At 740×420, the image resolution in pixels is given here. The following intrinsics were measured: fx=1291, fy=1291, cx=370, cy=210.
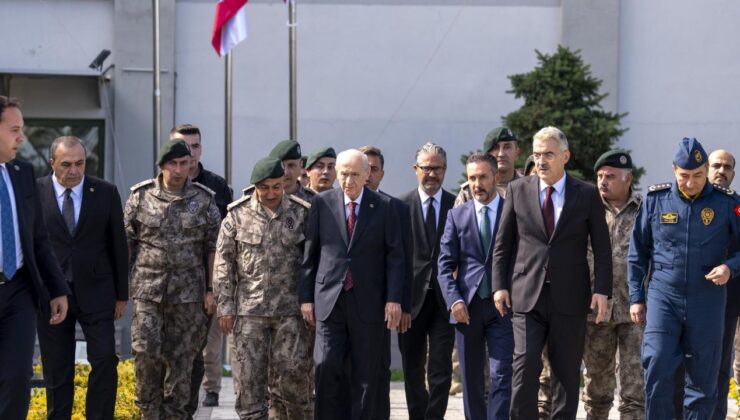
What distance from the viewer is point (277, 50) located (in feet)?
63.6

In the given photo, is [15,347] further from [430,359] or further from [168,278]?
[430,359]

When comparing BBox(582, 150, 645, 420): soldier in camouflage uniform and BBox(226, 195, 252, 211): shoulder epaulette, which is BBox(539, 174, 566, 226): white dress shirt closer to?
BBox(582, 150, 645, 420): soldier in camouflage uniform

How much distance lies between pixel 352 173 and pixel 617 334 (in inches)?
97.8

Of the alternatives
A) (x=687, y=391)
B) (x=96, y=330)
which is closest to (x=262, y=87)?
(x=96, y=330)

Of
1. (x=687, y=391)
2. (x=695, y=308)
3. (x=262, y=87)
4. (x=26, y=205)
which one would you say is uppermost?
(x=262, y=87)

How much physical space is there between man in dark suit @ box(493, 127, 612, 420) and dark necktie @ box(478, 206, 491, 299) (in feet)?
1.69

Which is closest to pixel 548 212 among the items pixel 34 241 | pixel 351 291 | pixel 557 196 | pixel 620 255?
pixel 557 196

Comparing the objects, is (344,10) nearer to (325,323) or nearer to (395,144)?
(395,144)

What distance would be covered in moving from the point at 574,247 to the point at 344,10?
10.8 metres

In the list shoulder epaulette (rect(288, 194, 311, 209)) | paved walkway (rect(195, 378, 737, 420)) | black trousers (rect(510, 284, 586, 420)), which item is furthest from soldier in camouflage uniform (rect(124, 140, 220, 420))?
black trousers (rect(510, 284, 586, 420))

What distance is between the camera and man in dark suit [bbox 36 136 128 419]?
954 cm

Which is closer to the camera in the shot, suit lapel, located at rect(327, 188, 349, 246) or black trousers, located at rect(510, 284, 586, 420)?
black trousers, located at rect(510, 284, 586, 420)

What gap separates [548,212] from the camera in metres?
9.22

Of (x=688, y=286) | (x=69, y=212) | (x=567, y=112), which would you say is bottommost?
(x=688, y=286)
